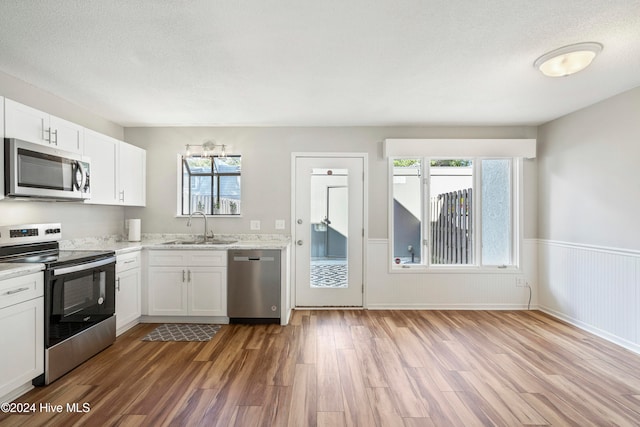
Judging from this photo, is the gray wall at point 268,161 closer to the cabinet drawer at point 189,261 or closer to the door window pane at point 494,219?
the door window pane at point 494,219

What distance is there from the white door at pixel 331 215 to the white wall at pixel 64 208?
89.1 inches

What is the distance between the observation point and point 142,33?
2020 mm

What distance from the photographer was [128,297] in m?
3.21

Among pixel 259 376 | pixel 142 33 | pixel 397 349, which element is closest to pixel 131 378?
pixel 259 376

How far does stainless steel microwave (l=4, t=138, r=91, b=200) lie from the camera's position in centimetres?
224

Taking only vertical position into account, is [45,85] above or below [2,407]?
above

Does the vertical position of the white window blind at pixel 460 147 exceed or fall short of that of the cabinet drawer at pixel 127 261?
it exceeds it

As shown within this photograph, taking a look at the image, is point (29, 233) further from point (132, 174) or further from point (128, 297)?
point (132, 174)

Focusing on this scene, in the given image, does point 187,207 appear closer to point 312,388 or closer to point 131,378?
point 131,378

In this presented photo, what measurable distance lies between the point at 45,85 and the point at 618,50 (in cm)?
461

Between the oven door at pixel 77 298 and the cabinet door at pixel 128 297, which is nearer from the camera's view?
the oven door at pixel 77 298

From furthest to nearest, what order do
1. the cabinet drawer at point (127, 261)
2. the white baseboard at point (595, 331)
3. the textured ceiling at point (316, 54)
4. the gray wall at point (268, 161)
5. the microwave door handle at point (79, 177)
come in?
1. the gray wall at point (268, 161)
2. the cabinet drawer at point (127, 261)
3. the white baseboard at point (595, 331)
4. the microwave door handle at point (79, 177)
5. the textured ceiling at point (316, 54)

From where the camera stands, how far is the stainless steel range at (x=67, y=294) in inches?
87.7

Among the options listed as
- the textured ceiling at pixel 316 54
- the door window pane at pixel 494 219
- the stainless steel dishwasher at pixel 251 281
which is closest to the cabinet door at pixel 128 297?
the stainless steel dishwasher at pixel 251 281
